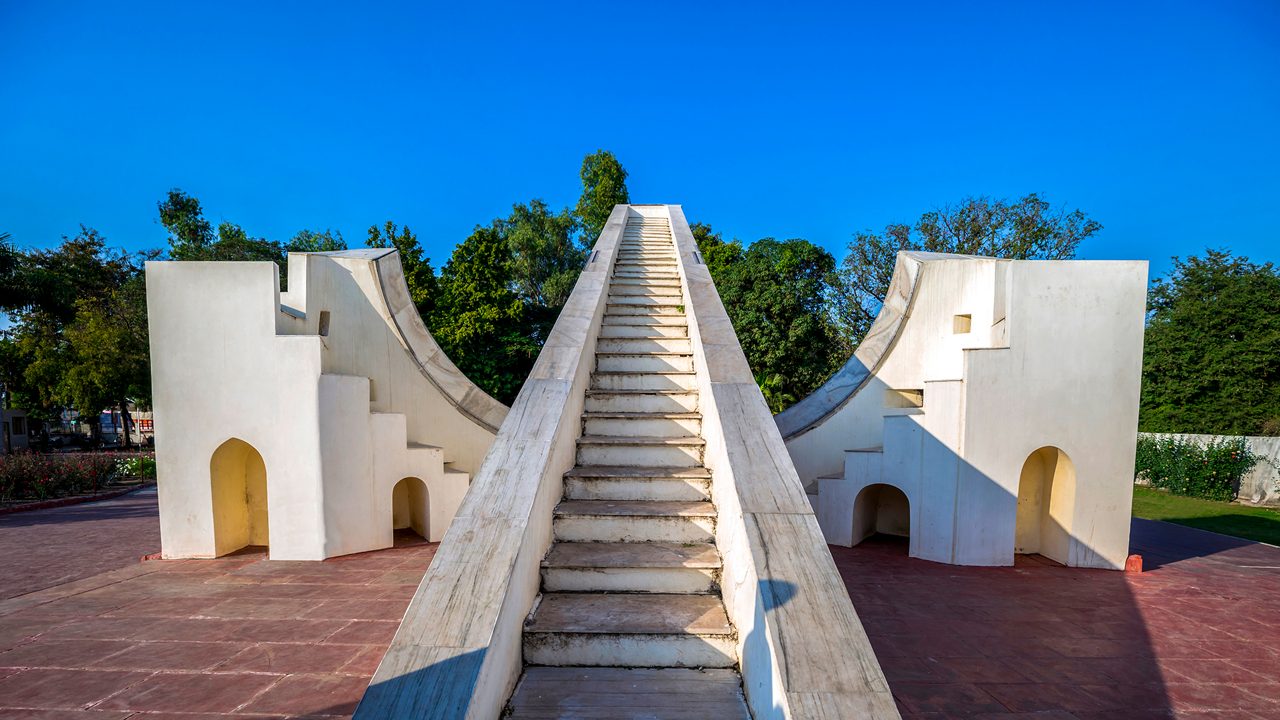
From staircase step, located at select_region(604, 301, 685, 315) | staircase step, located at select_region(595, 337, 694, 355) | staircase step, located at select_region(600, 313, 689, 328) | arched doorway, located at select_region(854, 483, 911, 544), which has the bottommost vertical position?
arched doorway, located at select_region(854, 483, 911, 544)

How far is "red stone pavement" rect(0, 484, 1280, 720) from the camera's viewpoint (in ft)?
10.1

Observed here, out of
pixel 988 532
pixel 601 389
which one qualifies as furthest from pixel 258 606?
pixel 988 532

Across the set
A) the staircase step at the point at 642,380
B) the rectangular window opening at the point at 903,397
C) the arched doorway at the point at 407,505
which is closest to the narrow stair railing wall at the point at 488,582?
the staircase step at the point at 642,380

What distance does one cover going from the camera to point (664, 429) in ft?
14.2

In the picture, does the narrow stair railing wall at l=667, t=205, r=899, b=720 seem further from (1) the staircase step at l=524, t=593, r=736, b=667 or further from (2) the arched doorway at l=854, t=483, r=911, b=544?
(2) the arched doorway at l=854, t=483, r=911, b=544

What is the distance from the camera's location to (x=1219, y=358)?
18.0m

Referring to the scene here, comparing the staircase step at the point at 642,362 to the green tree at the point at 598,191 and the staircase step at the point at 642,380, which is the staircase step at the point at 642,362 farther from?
the green tree at the point at 598,191

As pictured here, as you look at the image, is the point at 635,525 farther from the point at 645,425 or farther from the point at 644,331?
the point at 644,331

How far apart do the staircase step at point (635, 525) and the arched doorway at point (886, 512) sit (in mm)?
4194

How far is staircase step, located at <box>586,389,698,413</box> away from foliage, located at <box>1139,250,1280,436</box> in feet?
67.0

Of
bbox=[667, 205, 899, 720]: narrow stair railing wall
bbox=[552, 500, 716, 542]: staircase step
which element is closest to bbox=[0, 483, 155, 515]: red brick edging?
bbox=[552, 500, 716, 542]: staircase step

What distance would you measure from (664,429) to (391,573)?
2.93 metres

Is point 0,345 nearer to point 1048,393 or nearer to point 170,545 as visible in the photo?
point 170,545

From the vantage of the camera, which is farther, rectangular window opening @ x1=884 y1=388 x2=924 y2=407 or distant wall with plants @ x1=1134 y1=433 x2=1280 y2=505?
distant wall with plants @ x1=1134 y1=433 x2=1280 y2=505
